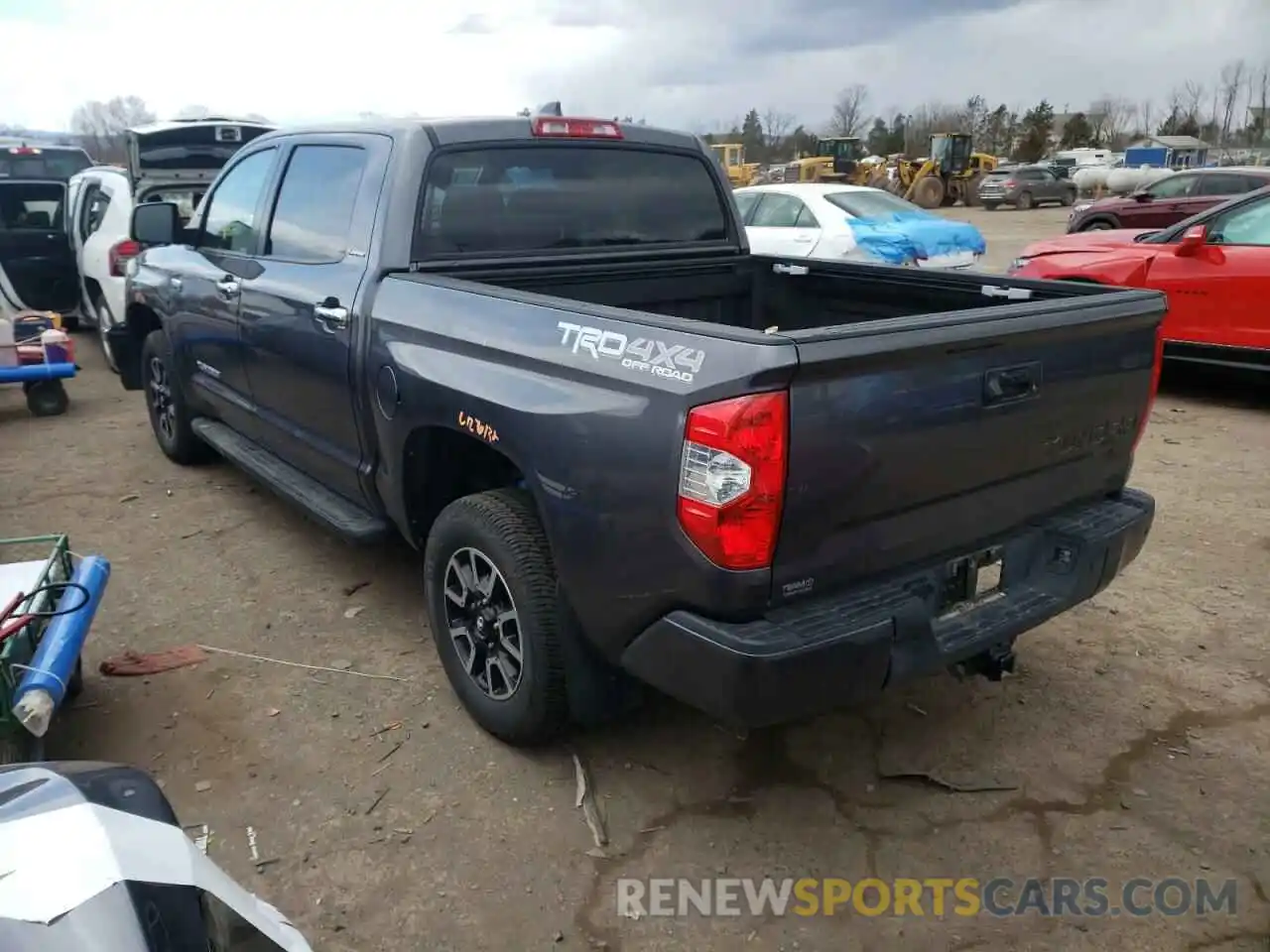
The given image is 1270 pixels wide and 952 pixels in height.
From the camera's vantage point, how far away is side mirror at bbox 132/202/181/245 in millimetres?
5320

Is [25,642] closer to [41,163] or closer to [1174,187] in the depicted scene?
[41,163]

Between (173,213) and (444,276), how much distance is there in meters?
2.68

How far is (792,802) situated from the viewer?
10.1 ft

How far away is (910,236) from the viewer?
10.4m

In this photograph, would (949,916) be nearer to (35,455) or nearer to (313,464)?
(313,464)

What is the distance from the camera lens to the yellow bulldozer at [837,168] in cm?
3853

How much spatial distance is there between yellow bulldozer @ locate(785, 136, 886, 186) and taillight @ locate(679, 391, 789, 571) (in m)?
36.2

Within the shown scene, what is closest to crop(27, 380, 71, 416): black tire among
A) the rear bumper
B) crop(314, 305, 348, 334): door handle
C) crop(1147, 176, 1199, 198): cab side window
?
crop(314, 305, 348, 334): door handle

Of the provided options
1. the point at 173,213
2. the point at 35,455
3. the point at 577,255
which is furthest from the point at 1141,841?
the point at 35,455

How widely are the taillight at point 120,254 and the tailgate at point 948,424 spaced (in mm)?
7771

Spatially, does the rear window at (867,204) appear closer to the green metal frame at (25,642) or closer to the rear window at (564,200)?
the rear window at (564,200)

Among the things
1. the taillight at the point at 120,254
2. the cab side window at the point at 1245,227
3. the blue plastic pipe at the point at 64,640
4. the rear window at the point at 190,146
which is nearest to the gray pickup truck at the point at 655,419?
the blue plastic pipe at the point at 64,640

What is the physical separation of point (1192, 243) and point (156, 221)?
282 inches

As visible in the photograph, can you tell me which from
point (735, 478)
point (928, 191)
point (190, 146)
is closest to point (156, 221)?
point (735, 478)
